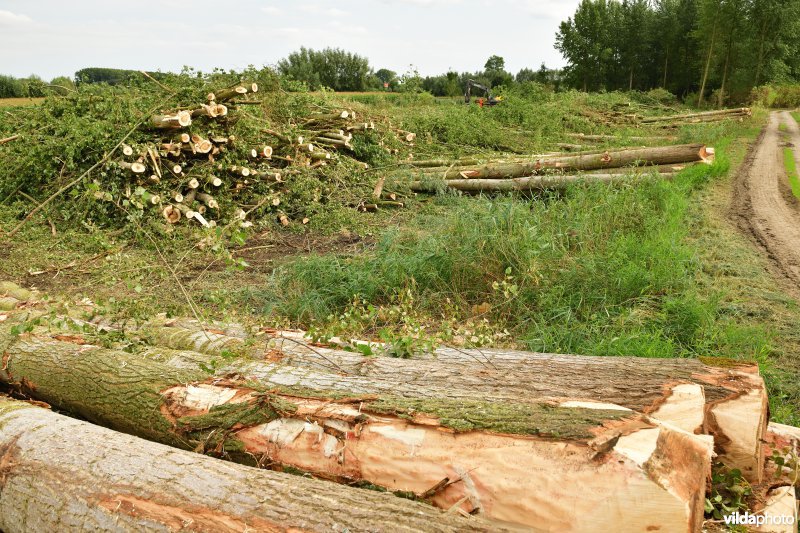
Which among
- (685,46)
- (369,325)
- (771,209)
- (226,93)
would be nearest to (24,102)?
(226,93)

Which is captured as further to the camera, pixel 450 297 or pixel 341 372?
pixel 450 297

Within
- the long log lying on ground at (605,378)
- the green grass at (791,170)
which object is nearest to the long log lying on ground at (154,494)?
the long log lying on ground at (605,378)

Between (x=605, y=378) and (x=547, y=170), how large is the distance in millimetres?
7076

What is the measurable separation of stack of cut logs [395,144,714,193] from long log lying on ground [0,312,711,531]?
6.90 metres

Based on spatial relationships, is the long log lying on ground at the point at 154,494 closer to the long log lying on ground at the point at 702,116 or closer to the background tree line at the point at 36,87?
the background tree line at the point at 36,87

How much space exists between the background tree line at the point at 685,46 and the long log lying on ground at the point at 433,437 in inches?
1306

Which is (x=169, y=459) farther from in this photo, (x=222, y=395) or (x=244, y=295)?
(x=244, y=295)

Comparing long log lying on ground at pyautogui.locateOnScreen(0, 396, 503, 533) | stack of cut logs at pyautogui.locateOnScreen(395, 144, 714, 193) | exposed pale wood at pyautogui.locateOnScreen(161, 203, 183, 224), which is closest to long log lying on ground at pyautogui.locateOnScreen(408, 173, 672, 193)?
stack of cut logs at pyautogui.locateOnScreen(395, 144, 714, 193)

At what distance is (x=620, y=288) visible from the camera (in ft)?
16.6

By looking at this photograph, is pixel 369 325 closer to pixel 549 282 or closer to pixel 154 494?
pixel 549 282

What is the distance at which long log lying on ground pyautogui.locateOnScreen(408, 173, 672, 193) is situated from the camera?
29.1 feet

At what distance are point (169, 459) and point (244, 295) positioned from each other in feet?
12.6

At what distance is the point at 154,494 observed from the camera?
2117mm

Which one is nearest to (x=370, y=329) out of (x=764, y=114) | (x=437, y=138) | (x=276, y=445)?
(x=276, y=445)
